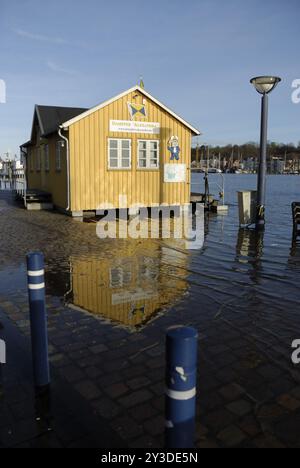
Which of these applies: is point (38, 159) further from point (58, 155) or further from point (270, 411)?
point (270, 411)

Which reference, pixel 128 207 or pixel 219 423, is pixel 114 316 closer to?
pixel 219 423

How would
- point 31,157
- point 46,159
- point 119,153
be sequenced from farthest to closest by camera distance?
point 31,157
point 46,159
point 119,153

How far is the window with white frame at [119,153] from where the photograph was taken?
1691cm

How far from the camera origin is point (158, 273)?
25.8 ft

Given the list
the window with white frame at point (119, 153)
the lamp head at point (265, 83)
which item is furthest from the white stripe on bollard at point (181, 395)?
Result: the window with white frame at point (119, 153)

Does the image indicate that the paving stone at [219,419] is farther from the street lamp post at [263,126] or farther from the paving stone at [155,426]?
the street lamp post at [263,126]

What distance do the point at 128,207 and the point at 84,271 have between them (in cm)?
985

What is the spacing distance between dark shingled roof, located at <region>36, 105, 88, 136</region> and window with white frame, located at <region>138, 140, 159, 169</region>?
217 inches

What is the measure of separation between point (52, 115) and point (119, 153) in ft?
21.9

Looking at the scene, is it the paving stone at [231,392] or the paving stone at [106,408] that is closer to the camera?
the paving stone at [106,408]

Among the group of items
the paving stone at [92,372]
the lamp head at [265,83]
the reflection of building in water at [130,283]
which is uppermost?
the lamp head at [265,83]

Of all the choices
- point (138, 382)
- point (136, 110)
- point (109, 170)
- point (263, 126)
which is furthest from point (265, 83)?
point (138, 382)

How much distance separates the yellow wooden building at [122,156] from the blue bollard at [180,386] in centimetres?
1467
